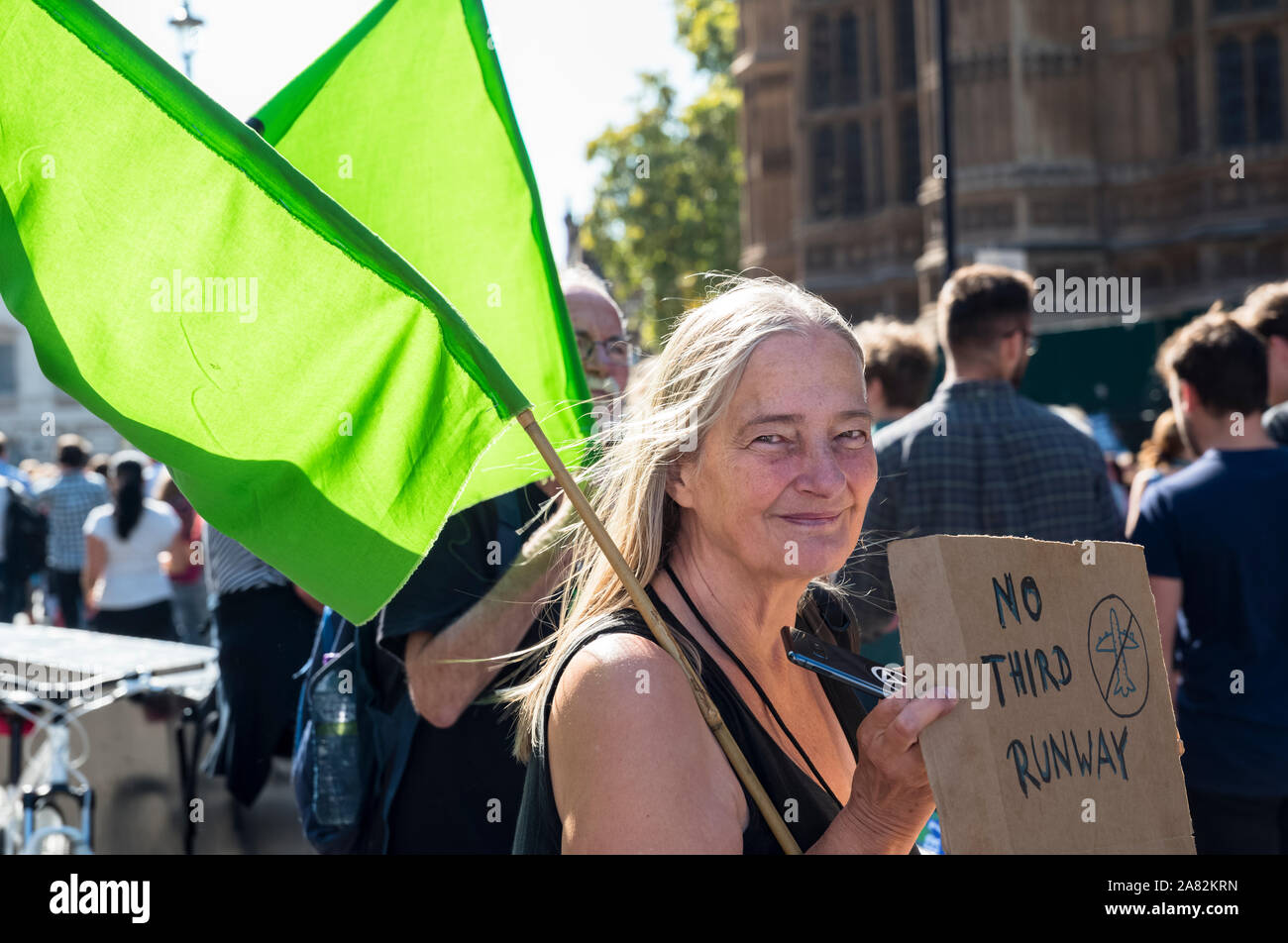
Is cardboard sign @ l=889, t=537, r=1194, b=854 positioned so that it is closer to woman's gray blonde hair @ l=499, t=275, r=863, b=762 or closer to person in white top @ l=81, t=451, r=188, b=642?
woman's gray blonde hair @ l=499, t=275, r=863, b=762

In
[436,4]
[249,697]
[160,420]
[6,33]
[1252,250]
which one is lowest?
[249,697]

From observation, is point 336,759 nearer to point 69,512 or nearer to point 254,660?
point 254,660

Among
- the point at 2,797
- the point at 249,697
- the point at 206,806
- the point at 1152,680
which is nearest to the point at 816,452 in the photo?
the point at 1152,680

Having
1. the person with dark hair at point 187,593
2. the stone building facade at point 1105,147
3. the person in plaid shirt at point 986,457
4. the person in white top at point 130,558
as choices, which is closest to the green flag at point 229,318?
the person in plaid shirt at point 986,457

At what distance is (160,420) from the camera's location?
2164mm

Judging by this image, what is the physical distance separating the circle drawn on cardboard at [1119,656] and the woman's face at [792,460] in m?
0.36

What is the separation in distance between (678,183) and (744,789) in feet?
137

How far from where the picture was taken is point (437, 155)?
3.39m

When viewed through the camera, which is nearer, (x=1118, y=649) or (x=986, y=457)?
(x=1118, y=649)

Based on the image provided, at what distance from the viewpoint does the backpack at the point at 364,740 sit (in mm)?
3252

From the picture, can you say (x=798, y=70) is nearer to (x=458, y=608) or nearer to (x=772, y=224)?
(x=772, y=224)

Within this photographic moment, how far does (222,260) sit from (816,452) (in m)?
0.87

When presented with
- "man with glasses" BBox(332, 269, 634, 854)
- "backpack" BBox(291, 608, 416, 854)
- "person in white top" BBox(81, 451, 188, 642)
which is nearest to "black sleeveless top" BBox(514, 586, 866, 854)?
"man with glasses" BBox(332, 269, 634, 854)

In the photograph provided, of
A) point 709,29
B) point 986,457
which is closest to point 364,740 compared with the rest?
point 986,457
